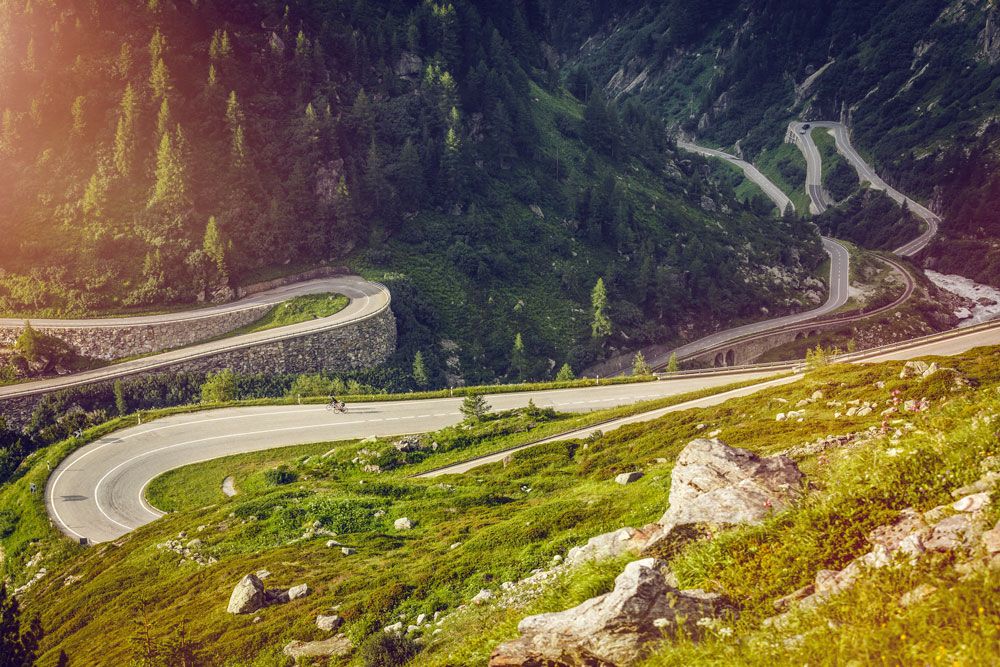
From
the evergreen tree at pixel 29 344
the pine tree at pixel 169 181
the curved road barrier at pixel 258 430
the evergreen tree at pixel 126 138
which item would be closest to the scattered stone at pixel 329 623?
the curved road barrier at pixel 258 430

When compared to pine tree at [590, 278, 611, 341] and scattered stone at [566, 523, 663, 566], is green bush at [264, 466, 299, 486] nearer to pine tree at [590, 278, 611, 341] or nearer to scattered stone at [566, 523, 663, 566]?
scattered stone at [566, 523, 663, 566]

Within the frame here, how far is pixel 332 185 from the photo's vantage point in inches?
3666

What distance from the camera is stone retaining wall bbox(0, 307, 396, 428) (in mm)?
68625

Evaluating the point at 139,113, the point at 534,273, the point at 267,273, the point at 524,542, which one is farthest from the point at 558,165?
the point at 524,542

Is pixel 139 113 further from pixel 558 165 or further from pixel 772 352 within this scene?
pixel 772 352

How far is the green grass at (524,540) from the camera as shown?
9258 mm

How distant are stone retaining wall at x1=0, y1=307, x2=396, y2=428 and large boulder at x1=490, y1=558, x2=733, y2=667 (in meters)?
65.3

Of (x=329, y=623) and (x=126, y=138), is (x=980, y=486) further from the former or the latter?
(x=126, y=138)

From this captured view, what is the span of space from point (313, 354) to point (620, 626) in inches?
2633

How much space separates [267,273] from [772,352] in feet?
279

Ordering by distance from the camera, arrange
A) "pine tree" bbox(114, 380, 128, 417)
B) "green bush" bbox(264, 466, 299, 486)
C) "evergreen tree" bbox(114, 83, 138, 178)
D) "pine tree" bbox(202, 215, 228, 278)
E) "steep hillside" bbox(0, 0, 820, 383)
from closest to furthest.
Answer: "green bush" bbox(264, 466, 299, 486), "pine tree" bbox(114, 380, 128, 417), "pine tree" bbox(202, 215, 228, 278), "steep hillside" bbox(0, 0, 820, 383), "evergreen tree" bbox(114, 83, 138, 178)

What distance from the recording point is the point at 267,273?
277ft

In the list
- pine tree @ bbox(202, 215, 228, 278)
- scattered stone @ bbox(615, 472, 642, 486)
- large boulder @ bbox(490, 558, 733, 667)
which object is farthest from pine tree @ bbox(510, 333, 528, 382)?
large boulder @ bbox(490, 558, 733, 667)

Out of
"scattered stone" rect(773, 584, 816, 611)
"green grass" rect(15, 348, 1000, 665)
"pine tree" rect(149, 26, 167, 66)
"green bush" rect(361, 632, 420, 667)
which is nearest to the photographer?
"green grass" rect(15, 348, 1000, 665)
